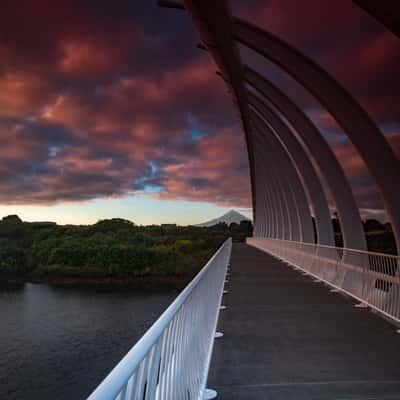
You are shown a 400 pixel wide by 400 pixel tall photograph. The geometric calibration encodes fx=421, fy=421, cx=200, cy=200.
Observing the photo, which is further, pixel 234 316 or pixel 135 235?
pixel 135 235

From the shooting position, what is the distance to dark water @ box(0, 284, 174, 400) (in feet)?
120

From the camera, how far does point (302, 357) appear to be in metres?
5.66

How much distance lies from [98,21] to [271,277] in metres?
14.2

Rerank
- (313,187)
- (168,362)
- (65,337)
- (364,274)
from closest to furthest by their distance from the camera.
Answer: (168,362), (364,274), (313,187), (65,337)

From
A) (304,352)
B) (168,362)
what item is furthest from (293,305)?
(168,362)

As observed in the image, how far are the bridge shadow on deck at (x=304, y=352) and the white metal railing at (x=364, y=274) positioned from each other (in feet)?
1.13

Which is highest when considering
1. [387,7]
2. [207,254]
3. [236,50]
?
[236,50]

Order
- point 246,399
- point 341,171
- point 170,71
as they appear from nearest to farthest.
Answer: point 246,399 → point 341,171 → point 170,71

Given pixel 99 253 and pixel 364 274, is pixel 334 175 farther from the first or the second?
pixel 99 253

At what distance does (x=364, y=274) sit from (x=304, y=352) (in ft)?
13.8

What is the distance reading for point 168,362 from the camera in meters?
2.96

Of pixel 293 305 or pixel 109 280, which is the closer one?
pixel 293 305

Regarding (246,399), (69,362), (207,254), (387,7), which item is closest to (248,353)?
(246,399)

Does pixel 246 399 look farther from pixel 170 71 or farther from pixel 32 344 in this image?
pixel 32 344
